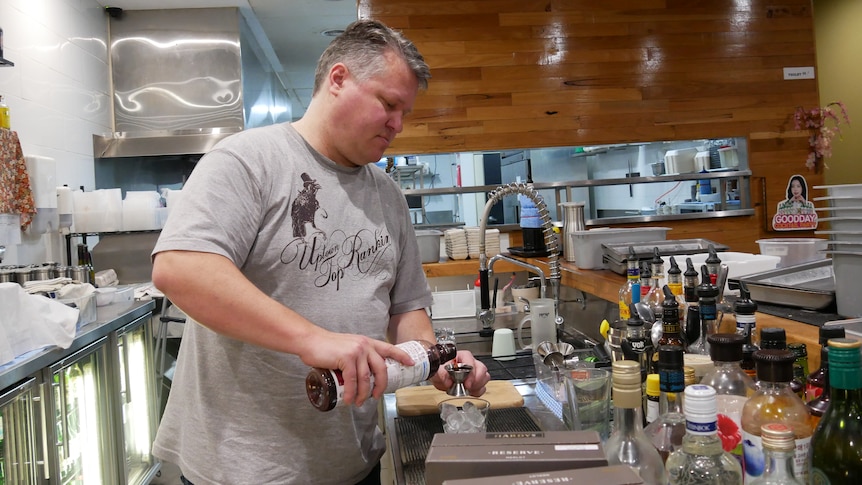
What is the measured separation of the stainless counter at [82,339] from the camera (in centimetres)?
231

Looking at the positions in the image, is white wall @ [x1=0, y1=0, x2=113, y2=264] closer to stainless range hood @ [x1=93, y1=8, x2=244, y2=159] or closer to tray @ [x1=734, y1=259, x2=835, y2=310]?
stainless range hood @ [x1=93, y1=8, x2=244, y2=159]

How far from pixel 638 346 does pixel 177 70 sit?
5064mm

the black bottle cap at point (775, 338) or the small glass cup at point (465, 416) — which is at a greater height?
the black bottle cap at point (775, 338)

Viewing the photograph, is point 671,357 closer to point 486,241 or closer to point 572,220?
point 572,220

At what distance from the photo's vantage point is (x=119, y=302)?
12.4ft

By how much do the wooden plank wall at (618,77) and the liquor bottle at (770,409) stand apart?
14.9 feet

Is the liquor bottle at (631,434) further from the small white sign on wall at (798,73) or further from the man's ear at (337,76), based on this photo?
the small white sign on wall at (798,73)

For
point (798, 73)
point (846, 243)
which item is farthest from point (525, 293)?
point (798, 73)

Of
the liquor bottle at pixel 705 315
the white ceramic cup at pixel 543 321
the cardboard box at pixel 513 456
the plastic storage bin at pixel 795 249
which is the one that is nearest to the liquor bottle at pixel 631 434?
the cardboard box at pixel 513 456

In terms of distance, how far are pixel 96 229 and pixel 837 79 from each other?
6510 millimetres

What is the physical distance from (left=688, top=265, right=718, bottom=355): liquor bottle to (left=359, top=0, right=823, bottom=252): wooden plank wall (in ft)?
13.2

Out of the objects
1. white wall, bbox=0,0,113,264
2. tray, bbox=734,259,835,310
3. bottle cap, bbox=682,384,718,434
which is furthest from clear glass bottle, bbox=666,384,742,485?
white wall, bbox=0,0,113,264

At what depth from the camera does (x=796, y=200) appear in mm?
5719

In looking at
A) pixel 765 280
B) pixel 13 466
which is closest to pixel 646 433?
pixel 765 280
